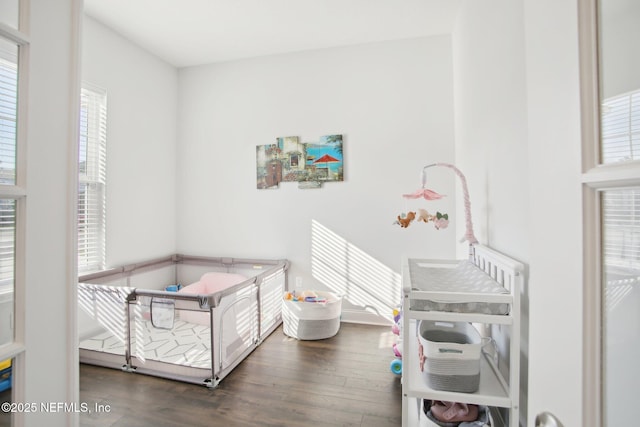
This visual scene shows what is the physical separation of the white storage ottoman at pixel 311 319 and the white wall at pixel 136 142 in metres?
1.71

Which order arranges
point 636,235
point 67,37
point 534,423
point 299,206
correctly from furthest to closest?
point 299,206, point 67,37, point 534,423, point 636,235

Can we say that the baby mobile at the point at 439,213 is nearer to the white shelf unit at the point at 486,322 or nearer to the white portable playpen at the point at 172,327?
the white shelf unit at the point at 486,322

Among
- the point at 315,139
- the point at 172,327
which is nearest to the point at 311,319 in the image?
the point at 172,327

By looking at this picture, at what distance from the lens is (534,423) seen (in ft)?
1.69

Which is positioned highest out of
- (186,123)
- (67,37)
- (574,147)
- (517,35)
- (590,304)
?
(186,123)

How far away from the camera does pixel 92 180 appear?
2664 millimetres

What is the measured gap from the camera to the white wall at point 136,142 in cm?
274

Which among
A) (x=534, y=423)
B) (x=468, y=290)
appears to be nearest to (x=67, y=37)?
(x=534, y=423)

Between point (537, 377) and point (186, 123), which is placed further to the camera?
point (186, 123)

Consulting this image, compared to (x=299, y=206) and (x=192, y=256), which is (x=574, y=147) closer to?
(x=299, y=206)

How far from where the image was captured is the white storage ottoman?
2.61 meters

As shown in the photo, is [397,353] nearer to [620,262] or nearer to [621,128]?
[620,262]

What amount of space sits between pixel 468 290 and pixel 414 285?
23 centimetres

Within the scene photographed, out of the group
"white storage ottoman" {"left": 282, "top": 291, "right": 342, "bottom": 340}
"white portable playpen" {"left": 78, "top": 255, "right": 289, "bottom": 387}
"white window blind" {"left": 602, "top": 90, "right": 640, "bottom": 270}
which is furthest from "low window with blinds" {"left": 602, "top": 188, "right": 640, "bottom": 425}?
"white storage ottoman" {"left": 282, "top": 291, "right": 342, "bottom": 340}
